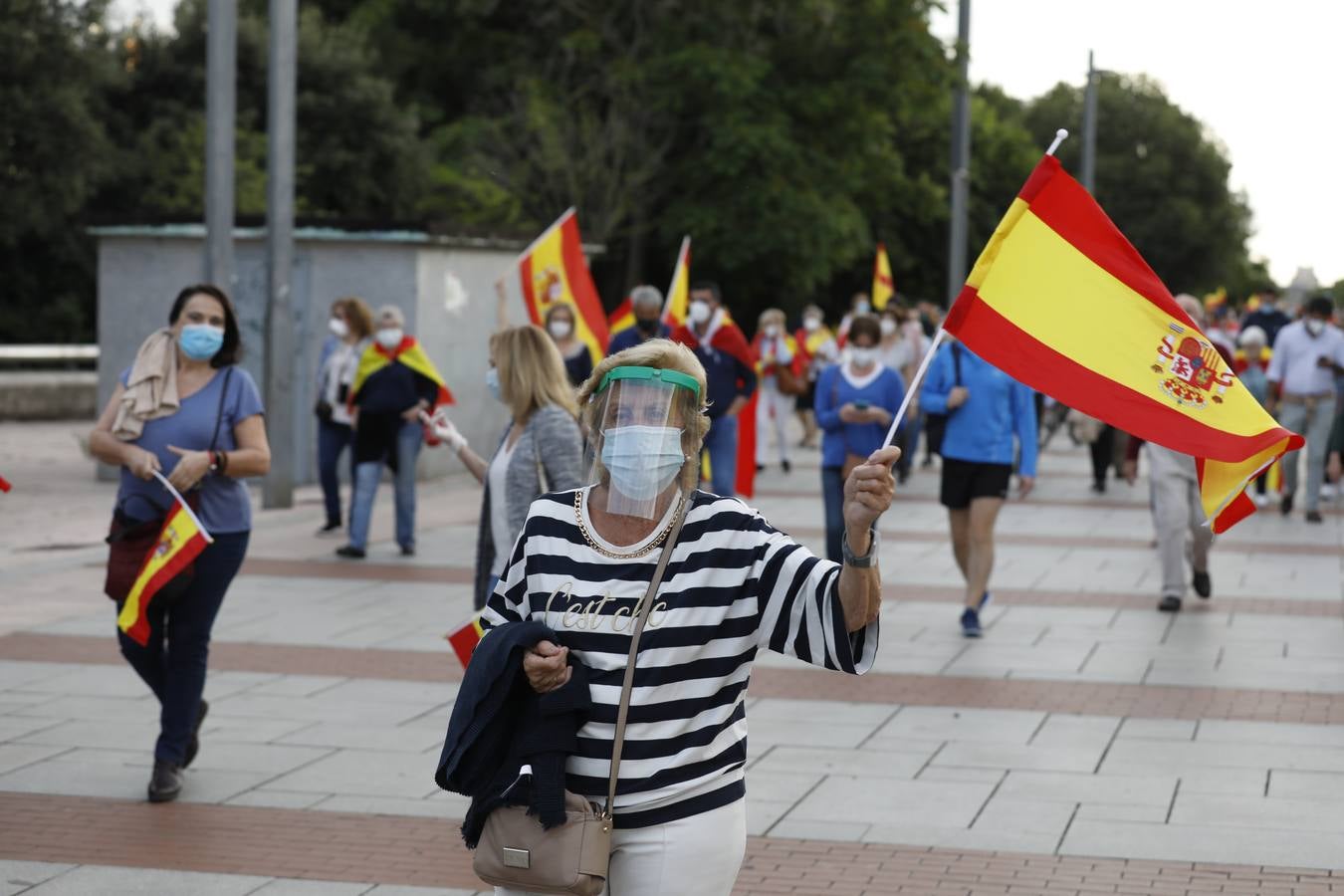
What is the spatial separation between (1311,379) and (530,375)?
37.3ft

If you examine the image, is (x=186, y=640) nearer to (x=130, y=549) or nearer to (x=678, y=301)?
(x=130, y=549)

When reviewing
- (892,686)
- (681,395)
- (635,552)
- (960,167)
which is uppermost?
(960,167)

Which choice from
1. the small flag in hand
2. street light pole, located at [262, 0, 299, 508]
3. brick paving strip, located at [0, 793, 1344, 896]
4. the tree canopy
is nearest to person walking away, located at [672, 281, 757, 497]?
street light pole, located at [262, 0, 299, 508]

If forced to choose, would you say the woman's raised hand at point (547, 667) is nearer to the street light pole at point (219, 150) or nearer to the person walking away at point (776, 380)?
the street light pole at point (219, 150)

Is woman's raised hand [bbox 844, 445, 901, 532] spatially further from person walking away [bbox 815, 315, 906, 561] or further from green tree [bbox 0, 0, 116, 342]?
green tree [bbox 0, 0, 116, 342]

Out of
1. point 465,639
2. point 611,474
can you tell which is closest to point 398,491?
point 465,639

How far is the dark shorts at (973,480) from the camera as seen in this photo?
10258 millimetres

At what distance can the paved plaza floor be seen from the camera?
19.6 ft

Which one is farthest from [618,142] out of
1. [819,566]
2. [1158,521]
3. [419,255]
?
[819,566]

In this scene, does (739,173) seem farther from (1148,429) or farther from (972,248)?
(1148,429)

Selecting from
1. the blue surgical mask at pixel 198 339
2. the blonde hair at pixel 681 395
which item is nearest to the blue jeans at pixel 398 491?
the blue surgical mask at pixel 198 339

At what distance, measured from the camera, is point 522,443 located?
23.3ft

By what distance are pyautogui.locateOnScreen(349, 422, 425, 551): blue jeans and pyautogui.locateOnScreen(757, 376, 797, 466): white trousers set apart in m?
7.85

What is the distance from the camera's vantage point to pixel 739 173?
37000 millimetres
